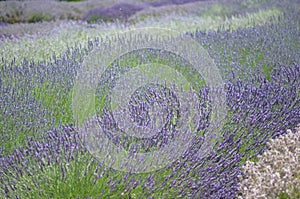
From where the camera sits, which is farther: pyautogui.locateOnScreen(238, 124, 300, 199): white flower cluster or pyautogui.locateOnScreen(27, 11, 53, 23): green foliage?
pyautogui.locateOnScreen(27, 11, 53, 23): green foliage

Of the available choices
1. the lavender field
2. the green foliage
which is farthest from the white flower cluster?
the green foliage

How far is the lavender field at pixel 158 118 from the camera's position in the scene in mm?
1792

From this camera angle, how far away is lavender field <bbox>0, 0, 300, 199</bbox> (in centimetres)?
179

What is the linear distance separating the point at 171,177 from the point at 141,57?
4.83 ft

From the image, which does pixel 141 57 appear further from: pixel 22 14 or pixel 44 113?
pixel 22 14

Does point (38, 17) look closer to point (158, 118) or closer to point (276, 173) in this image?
point (158, 118)

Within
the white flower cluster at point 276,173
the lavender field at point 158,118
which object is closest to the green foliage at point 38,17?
the lavender field at point 158,118

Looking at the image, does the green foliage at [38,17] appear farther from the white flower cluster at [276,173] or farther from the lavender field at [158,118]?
the white flower cluster at [276,173]

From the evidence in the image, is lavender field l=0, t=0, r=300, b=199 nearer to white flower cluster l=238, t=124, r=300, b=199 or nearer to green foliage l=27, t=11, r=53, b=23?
white flower cluster l=238, t=124, r=300, b=199

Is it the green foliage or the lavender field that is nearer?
the lavender field

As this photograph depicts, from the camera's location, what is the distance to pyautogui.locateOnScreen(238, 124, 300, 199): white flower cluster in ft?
5.55

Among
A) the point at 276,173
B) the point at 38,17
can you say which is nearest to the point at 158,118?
the point at 276,173

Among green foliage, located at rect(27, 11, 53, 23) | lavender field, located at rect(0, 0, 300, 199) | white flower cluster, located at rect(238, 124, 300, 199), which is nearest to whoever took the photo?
white flower cluster, located at rect(238, 124, 300, 199)

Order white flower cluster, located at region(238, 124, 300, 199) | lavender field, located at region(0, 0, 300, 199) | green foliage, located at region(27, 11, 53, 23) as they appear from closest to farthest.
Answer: white flower cluster, located at region(238, 124, 300, 199) < lavender field, located at region(0, 0, 300, 199) < green foliage, located at region(27, 11, 53, 23)
